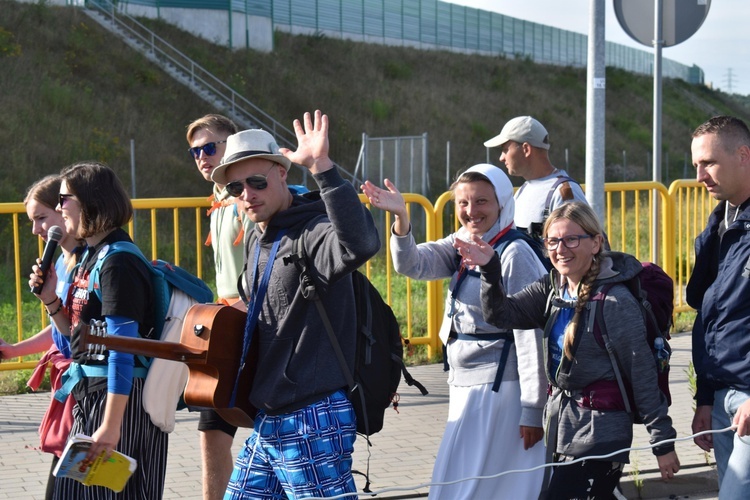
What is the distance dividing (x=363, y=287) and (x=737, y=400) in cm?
142

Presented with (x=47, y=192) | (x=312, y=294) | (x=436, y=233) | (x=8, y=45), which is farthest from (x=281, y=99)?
(x=312, y=294)

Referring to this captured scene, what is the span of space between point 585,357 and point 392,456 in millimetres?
2618

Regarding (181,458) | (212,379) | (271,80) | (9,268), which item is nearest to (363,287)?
(212,379)

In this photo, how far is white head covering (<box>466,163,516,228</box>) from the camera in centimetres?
462

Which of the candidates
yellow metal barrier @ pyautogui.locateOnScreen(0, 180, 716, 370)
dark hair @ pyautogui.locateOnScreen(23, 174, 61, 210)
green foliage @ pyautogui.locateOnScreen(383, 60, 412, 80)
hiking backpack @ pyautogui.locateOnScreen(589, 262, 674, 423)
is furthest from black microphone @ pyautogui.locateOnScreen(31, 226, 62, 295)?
green foliage @ pyautogui.locateOnScreen(383, 60, 412, 80)

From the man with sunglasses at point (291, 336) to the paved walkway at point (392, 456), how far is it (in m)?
2.01

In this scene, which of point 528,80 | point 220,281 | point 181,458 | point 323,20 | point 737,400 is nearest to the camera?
point 737,400

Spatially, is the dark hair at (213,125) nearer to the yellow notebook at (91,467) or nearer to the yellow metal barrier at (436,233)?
the yellow notebook at (91,467)

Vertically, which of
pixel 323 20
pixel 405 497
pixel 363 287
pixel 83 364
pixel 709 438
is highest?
pixel 323 20

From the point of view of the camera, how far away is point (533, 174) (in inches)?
247

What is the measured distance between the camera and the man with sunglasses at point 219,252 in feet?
16.4

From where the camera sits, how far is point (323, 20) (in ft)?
164

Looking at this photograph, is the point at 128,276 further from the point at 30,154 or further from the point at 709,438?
the point at 30,154

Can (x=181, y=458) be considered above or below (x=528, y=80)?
below
